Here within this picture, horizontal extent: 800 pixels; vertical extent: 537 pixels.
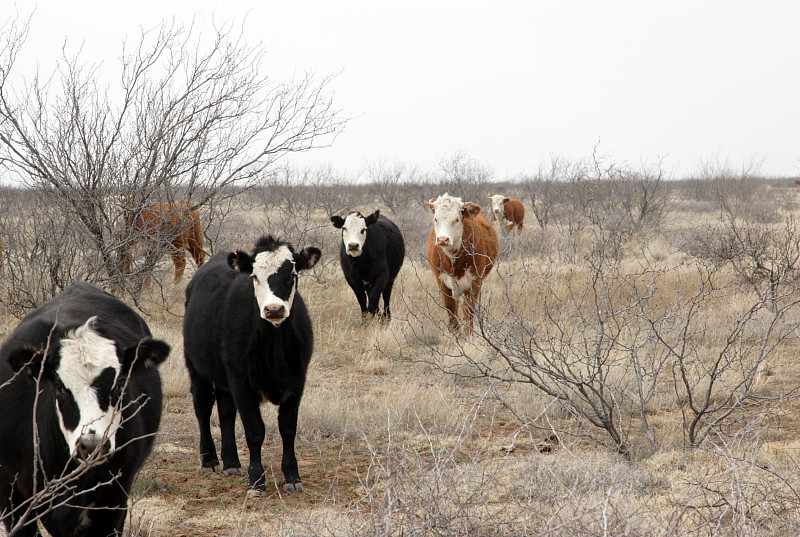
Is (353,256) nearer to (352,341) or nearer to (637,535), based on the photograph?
(352,341)

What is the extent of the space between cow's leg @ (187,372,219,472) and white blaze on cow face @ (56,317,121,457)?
102 inches

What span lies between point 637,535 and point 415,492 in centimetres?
95

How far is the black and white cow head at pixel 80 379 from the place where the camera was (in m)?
2.98

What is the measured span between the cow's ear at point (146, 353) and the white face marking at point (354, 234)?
7.46m

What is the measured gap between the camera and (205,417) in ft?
19.0

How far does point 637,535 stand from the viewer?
287cm

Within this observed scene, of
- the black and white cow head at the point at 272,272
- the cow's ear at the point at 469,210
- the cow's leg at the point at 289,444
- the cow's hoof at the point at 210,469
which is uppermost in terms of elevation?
the cow's ear at the point at 469,210

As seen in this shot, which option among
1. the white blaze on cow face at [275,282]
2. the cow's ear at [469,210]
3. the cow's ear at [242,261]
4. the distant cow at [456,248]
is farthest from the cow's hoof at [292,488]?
the cow's ear at [469,210]

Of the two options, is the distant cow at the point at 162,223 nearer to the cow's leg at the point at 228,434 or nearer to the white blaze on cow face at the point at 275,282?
the cow's leg at the point at 228,434

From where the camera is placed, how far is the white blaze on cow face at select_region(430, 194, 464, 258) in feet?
31.9

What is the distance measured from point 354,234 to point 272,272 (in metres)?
6.05

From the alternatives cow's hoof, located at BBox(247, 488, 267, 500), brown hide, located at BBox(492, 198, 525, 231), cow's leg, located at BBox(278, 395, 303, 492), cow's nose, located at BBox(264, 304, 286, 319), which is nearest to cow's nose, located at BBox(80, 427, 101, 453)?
cow's nose, located at BBox(264, 304, 286, 319)

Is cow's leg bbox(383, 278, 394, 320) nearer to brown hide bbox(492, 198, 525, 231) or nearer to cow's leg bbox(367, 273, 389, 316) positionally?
cow's leg bbox(367, 273, 389, 316)

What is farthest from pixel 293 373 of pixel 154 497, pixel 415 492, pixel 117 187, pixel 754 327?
pixel 754 327
